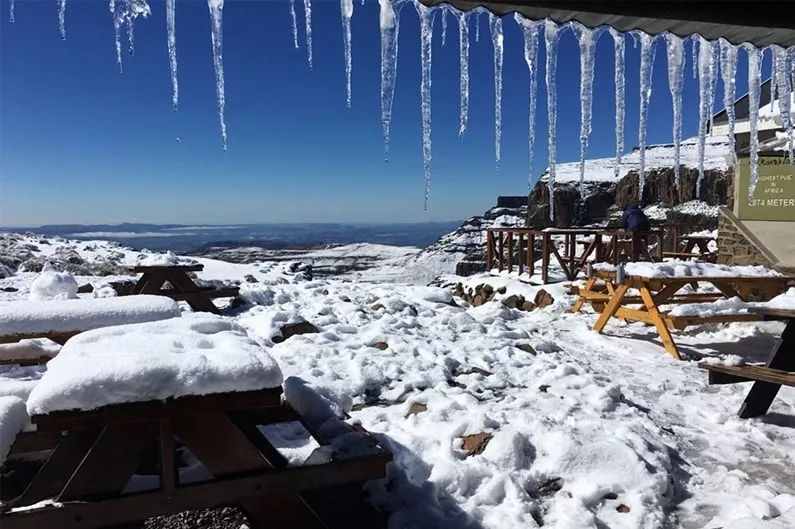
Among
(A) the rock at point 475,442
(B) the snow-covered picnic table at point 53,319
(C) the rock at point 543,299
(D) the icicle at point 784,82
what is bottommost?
(C) the rock at point 543,299

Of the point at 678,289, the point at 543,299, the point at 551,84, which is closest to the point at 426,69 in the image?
the point at 551,84

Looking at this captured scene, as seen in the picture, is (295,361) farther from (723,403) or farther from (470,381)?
(723,403)

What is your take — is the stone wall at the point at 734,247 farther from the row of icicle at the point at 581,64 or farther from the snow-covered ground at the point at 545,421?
the row of icicle at the point at 581,64

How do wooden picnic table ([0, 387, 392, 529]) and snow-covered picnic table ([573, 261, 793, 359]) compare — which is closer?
wooden picnic table ([0, 387, 392, 529])

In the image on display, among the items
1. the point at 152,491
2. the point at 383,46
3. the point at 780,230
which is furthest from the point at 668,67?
the point at 780,230

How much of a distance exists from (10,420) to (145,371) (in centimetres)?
59

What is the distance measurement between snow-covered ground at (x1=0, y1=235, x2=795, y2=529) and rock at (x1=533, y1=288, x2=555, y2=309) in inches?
84.8

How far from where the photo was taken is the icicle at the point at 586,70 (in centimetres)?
255

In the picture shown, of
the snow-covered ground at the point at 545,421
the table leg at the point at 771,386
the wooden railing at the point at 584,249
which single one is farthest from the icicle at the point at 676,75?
the wooden railing at the point at 584,249

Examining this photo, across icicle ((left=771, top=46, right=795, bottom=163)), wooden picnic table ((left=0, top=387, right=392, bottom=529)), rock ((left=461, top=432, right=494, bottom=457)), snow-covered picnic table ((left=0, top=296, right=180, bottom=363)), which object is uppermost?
icicle ((left=771, top=46, right=795, bottom=163))

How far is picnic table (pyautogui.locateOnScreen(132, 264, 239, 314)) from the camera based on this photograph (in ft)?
22.9

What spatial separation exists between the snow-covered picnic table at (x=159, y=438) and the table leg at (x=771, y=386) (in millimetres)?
3102

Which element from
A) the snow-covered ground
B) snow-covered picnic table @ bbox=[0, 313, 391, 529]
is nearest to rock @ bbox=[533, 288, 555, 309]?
the snow-covered ground

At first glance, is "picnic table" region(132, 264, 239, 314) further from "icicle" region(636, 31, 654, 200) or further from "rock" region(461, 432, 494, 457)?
"icicle" region(636, 31, 654, 200)
